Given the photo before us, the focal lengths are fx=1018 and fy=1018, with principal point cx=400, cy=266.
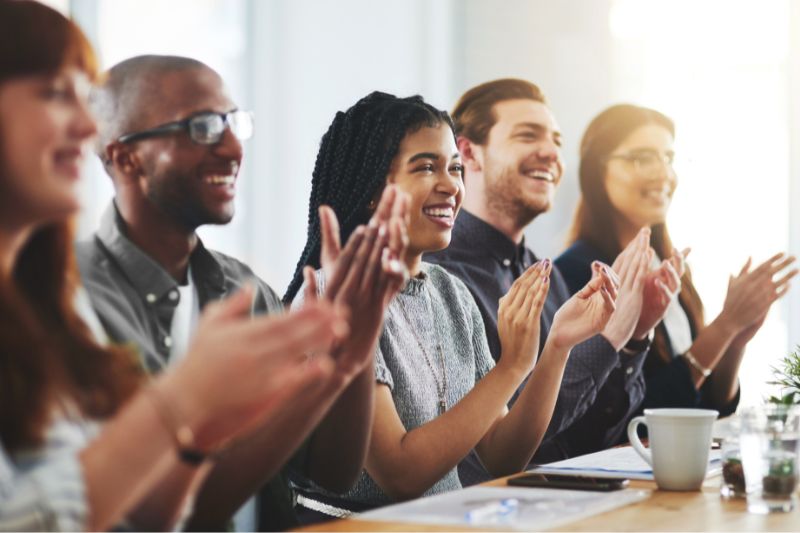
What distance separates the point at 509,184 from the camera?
117 inches

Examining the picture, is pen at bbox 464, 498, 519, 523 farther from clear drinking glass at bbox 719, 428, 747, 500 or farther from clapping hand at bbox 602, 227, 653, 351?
clapping hand at bbox 602, 227, 653, 351

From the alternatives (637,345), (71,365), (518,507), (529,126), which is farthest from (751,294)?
(71,365)

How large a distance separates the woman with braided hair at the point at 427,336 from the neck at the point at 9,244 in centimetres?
84

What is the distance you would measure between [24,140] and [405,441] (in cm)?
100

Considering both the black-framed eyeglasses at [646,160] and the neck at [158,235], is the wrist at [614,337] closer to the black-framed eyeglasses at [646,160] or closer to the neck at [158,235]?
the black-framed eyeglasses at [646,160]

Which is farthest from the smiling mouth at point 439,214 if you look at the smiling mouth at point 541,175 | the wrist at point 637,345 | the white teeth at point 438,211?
the smiling mouth at point 541,175

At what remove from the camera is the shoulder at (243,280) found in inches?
64.1

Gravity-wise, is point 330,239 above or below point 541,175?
below

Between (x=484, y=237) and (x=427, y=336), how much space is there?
78cm

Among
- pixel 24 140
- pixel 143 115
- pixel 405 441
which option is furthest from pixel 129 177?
Answer: pixel 405 441

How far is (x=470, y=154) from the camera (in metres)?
3.05

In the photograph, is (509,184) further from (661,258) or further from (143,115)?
(143,115)

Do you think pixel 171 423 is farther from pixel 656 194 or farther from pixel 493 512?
pixel 656 194

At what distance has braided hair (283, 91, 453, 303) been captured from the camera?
2.01m
